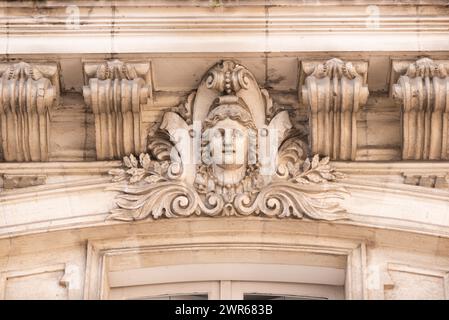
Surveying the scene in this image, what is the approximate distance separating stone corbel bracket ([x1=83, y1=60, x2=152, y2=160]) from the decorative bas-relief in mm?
140

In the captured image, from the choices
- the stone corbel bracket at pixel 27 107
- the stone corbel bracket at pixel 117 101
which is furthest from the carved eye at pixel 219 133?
the stone corbel bracket at pixel 27 107

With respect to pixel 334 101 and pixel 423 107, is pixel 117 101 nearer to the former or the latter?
pixel 334 101

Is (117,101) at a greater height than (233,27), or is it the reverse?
(233,27)

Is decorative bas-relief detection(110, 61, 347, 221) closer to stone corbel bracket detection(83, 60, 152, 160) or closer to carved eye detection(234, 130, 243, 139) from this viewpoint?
carved eye detection(234, 130, 243, 139)

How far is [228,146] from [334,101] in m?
0.80

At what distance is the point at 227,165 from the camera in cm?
1355

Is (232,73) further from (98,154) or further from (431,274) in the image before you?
(431,274)

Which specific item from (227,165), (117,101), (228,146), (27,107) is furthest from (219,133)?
(27,107)

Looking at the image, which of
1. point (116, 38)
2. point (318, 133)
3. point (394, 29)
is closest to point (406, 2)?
point (394, 29)

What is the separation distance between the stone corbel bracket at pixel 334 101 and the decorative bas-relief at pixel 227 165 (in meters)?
0.14

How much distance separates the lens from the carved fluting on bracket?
13.6m

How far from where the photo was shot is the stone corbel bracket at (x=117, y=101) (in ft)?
44.7

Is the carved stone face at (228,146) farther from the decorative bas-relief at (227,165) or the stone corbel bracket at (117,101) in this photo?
the stone corbel bracket at (117,101)

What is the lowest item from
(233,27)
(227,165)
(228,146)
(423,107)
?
(227,165)
